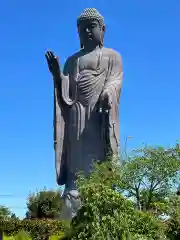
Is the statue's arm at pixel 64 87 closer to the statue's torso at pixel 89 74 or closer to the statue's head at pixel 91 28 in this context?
the statue's torso at pixel 89 74

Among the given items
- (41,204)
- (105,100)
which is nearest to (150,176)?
(105,100)

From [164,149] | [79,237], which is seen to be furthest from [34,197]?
[79,237]

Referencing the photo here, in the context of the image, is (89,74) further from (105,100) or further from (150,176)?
(150,176)

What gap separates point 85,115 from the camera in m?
16.4

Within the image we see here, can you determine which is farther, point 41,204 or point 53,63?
point 41,204

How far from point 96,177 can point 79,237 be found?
2.64 m

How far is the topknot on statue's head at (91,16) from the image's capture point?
17.0 meters

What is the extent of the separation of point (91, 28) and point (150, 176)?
5.69 metres

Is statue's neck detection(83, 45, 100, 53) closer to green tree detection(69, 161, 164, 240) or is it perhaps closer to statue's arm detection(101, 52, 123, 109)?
statue's arm detection(101, 52, 123, 109)

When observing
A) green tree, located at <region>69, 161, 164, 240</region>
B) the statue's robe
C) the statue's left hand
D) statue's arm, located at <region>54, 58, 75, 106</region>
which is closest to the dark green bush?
the statue's robe

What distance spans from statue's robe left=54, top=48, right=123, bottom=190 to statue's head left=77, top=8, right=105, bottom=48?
344 millimetres

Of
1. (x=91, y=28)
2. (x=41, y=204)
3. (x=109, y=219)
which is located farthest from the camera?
(x=41, y=204)

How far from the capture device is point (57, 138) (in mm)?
16453

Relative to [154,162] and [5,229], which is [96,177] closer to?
[154,162]
